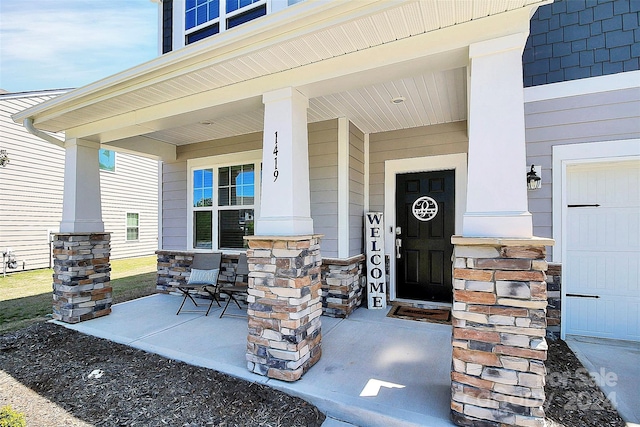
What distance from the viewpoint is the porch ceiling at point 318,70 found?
6.56 ft

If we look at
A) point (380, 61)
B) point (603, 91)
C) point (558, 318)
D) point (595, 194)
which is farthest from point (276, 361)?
point (603, 91)

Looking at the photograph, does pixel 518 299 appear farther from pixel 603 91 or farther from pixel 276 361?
pixel 603 91

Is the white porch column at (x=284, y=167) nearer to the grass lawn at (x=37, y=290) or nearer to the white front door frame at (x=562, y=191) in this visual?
the white front door frame at (x=562, y=191)

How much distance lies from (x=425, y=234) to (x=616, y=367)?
2.25 meters

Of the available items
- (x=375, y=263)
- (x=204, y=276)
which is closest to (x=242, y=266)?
(x=204, y=276)

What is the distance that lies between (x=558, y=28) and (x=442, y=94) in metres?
1.54

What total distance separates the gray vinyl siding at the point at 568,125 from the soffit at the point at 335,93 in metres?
0.82

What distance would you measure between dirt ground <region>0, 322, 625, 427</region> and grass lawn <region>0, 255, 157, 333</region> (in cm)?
154

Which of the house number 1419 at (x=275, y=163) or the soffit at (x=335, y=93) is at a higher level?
the soffit at (x=335, y=93)

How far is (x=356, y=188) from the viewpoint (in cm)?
437

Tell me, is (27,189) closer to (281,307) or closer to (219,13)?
(219,13)

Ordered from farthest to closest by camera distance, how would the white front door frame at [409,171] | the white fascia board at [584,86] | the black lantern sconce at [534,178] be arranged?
1. the white front door frame at [409,171]
2. the black lantern sconce at [534,178]
3. the white fascia board at [584,86]

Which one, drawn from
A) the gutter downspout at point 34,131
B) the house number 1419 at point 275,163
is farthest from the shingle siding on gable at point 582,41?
the gutter downspout at point 34,131

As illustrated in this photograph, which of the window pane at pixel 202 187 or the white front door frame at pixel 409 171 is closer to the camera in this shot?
the white front door frame at pixel 409 171
